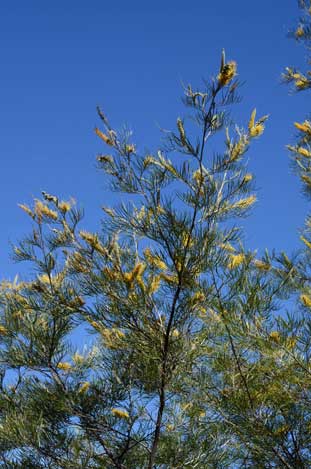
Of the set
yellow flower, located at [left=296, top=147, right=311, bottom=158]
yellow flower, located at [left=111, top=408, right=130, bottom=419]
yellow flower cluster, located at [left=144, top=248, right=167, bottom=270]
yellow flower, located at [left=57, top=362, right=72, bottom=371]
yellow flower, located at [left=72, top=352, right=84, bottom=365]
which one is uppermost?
yellow flower, located at [left=296, top=147, right=311, bottom=158]

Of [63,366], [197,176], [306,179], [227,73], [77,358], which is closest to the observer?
[227,73]

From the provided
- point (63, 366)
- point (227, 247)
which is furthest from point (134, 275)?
point (63, 366)

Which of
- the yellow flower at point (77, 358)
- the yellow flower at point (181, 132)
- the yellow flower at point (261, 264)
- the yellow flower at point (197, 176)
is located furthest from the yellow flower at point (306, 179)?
the yellow flower at point (77, 358)

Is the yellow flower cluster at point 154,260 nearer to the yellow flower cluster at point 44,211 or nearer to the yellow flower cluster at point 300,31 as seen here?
the yellow flower cluster at point 44,211

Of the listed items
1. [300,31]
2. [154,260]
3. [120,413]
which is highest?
[300,31]

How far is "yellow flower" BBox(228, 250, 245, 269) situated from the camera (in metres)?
2.34

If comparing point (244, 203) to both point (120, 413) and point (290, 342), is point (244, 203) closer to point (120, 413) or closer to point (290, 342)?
point (290, 342)

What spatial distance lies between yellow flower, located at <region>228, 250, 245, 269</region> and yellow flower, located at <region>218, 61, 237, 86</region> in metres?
0.71

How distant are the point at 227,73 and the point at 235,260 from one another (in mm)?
756

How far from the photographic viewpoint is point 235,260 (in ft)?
7.72

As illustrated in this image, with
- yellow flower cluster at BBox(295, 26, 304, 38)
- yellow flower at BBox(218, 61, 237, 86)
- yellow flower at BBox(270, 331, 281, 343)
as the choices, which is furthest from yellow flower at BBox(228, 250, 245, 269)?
yellow flower cluster at BBox(295, 26, 304, 38)

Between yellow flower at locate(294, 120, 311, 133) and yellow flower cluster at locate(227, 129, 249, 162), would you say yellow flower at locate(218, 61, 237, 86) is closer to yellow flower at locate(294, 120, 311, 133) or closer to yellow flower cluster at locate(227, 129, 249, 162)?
yellow flower cluster at locate(227, 129, 249, 162)

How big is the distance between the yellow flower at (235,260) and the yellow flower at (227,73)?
71 centimetres

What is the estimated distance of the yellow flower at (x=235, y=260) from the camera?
2344 millimetres
